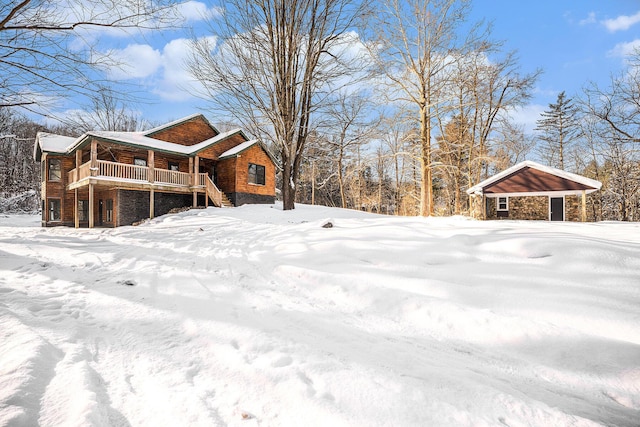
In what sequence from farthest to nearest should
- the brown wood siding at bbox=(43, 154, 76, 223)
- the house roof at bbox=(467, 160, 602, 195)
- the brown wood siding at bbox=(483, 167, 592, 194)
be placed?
the brown wood siding at bbox=(43, 154, 76, 223)
the brown wood siding at bbox=(483, 167, 592, 194)
the house roof at bbox=(467, 160, 602, 195)

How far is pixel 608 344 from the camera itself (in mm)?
2219

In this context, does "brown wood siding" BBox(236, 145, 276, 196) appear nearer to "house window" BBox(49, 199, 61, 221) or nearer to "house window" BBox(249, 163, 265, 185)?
"house window" BBox(249, 163, 265, 185)

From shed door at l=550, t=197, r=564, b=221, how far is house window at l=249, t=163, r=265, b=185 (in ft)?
67.4

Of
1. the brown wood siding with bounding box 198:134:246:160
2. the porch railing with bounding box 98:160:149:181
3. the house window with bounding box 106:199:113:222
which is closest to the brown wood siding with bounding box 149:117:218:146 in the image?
the brown wood siding with bounding box 198:134:246:160

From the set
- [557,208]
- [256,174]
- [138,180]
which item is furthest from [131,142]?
[557,208]

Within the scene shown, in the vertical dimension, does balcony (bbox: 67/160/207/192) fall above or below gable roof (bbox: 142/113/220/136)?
below

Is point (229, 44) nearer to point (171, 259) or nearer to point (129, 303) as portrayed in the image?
point (171, 259)

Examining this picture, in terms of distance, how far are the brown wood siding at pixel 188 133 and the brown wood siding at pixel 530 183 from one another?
2095 centimetres

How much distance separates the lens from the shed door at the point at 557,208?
17.4 m

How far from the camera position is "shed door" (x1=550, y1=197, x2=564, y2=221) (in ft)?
57.1

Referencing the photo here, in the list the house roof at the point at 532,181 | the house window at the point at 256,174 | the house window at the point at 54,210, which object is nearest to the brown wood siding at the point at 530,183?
the house roof at the point at 532,181

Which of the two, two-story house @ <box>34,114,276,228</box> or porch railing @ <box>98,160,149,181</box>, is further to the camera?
two-story house @ <box>34,114,276,228</box>

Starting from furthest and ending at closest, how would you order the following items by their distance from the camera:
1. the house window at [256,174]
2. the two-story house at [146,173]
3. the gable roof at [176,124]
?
the house window at [256,174], the gable roof at [176,124], the two-story house at [146,173]

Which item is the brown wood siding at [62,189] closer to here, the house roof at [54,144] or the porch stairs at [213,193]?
the house roof at [54,144]
